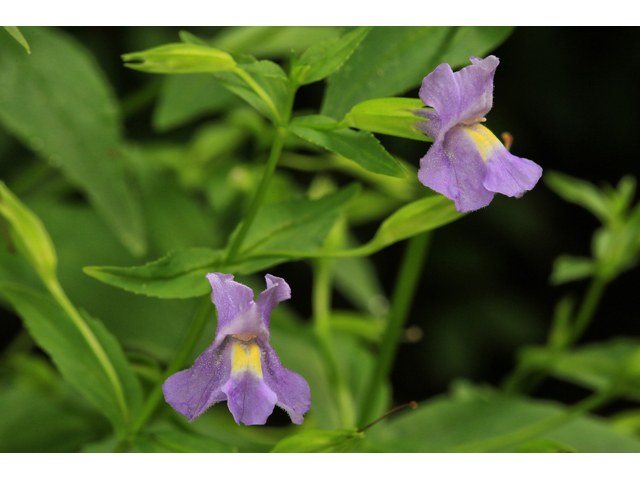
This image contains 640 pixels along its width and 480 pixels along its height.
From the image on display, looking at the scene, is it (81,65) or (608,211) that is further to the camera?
(608,211)

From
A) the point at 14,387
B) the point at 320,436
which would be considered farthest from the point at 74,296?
the point at 320,436

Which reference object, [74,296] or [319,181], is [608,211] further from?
[74,296]

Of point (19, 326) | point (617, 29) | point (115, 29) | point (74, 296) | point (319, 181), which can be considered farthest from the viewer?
point (617, 29)

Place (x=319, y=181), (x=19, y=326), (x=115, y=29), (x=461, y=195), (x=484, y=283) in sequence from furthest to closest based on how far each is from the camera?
1. (x=484, y=283)
2. (x=115, y=29)
3. (x=19, y=326)
4. (x=319, y=181)
5. (x=461, y=195)

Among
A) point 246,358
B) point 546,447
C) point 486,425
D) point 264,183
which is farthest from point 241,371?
point 486,425

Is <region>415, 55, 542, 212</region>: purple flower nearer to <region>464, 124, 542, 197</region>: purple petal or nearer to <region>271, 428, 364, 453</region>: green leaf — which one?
<region>464, 124, 542, 197</region>: purple petal

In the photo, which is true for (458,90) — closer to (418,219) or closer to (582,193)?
(418,219)

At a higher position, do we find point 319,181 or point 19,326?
point 319,181
